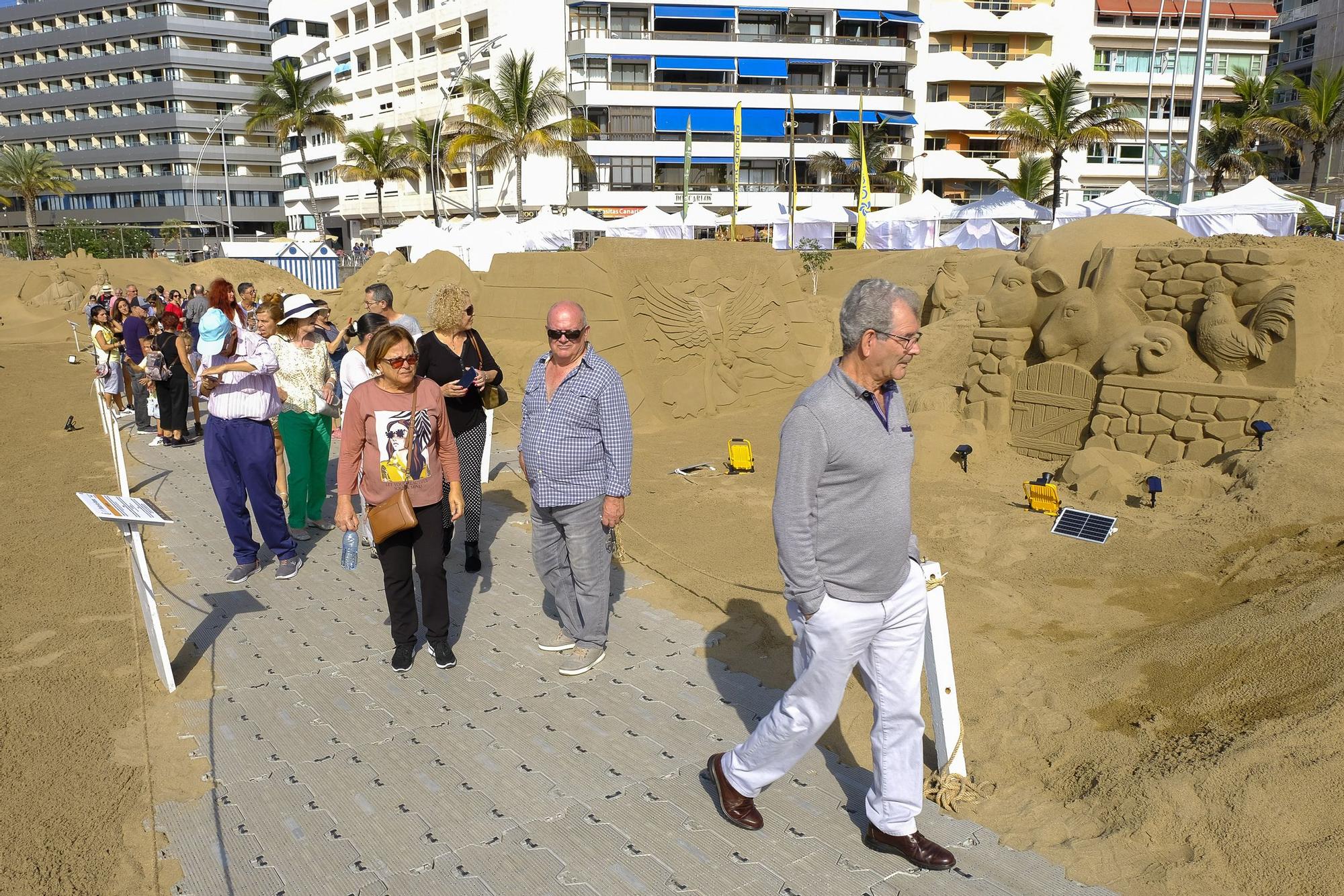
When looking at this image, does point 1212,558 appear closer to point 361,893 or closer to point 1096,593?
point 1096,593

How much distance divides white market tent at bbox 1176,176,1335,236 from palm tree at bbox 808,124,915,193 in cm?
1910

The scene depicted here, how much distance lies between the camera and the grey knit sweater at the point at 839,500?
113 inches

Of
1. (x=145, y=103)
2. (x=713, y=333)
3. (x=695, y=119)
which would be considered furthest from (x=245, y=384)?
(x=145, y=103)

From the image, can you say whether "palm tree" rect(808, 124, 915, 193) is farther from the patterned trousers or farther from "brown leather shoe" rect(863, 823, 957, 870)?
"brown leather shoe" rect(863, 823, 957, 870)

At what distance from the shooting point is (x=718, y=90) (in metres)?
39.4

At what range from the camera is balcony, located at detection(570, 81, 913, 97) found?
38.9 meters

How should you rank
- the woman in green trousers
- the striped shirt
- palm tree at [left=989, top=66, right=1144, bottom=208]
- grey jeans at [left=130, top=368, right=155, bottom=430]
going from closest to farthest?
the striped shirt → the woman in green trousers → grey jeans at [left=130, top=368, right=155, bottom=430] → palm tree at [left=989, top=66, right=1144, bottom=208]

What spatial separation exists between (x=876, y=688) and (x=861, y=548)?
504 mm

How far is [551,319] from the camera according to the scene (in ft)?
14.4

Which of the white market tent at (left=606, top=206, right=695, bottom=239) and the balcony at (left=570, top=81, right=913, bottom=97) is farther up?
the balcony at (left=570, top=81, right=913, bottom=97)

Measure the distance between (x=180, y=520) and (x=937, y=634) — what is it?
607 cm

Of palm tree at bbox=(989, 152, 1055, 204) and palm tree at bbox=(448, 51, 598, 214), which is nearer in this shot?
palm tree at bbox=(448, 51, 598, 214)

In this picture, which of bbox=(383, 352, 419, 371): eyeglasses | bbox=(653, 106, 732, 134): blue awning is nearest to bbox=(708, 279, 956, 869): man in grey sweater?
bbox=(383, 352, 419, 371): eyeglasses

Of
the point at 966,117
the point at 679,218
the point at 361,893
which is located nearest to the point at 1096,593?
Result: the point at 361,893
